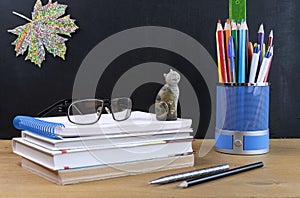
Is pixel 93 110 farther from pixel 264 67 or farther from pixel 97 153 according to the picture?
pixel 264 67

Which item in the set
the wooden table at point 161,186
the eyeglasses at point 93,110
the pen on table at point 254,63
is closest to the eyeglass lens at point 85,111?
the eyeglasses at point 93,110

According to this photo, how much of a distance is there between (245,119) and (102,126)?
1.28ft

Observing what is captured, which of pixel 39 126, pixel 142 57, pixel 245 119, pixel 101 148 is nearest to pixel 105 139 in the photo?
pixel 101 148

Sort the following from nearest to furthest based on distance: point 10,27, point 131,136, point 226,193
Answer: point 226,193
point 131,136
point 10,27

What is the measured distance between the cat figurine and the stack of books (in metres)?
0.02

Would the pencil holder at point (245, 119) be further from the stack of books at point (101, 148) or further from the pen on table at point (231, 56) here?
the stack of books at point (101, 148)

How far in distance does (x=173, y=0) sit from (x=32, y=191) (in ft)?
2.41

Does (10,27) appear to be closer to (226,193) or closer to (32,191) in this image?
(32,191)

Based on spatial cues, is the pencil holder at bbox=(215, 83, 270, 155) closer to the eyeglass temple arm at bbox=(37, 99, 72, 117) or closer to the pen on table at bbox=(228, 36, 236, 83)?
the pen on table at bbox=(228, 36, 236, 83)

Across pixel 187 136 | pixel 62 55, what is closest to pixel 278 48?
pixel 187 136

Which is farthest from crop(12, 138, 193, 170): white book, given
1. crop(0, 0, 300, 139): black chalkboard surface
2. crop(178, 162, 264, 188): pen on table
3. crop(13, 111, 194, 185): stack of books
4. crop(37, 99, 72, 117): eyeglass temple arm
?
crop(0, 0, 300, 139): black chalkboard surface

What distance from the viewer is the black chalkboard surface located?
119 cm

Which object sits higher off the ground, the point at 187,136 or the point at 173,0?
the point at 173,0

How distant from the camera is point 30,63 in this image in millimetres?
1188
